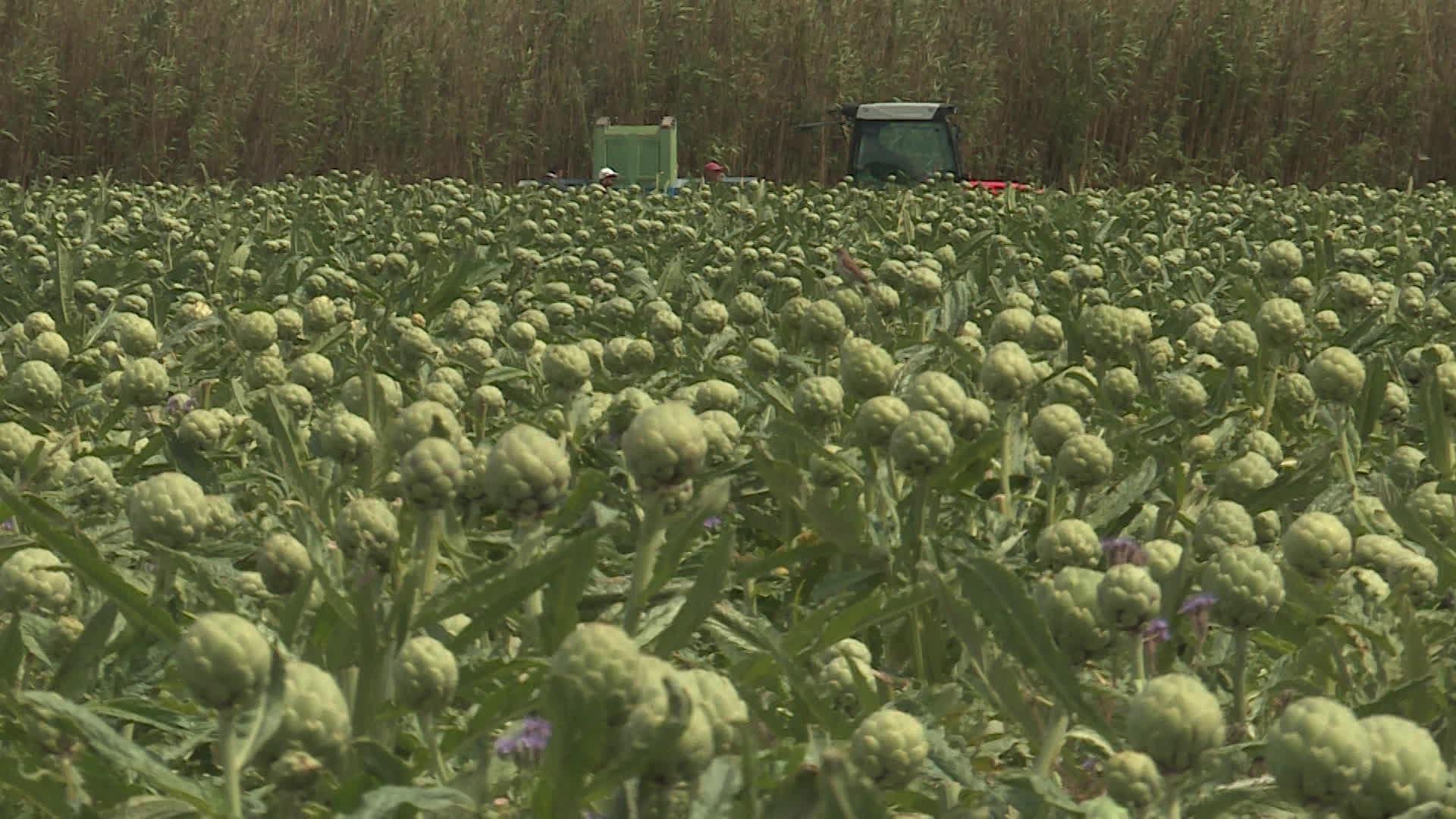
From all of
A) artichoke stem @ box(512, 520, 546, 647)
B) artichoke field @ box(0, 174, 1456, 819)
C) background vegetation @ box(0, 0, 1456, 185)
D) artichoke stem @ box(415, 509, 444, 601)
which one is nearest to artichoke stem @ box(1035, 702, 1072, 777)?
artichoke field @ box(0, 174, 1456, 819)

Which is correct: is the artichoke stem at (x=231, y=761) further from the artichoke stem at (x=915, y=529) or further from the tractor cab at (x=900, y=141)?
the tractor cab at (x=900, y=141)

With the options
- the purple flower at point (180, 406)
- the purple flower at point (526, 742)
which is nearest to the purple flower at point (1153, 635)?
the purple flower at point (526, 742)

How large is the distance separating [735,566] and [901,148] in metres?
14.6

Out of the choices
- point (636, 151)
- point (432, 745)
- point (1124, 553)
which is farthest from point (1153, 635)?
point (636, 151)

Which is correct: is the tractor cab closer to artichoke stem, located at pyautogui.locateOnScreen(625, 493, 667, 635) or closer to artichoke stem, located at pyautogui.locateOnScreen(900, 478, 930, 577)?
artichoke stem, located at pyautogui.locateOnScreen(900, 478, 930, 577)

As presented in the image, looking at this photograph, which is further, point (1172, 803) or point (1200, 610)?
point (1200, 610)

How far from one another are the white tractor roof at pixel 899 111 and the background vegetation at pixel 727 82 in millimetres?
1627

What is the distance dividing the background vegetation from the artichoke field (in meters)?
13.9

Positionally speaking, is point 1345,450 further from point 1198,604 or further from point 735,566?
point 1198,604

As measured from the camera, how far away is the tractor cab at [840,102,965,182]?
16656 millimetres

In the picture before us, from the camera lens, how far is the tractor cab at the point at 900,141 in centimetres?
1666

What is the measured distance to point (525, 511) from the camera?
5.15ft

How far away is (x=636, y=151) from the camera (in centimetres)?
1616

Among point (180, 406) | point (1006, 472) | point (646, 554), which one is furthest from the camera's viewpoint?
point (180, 406)
